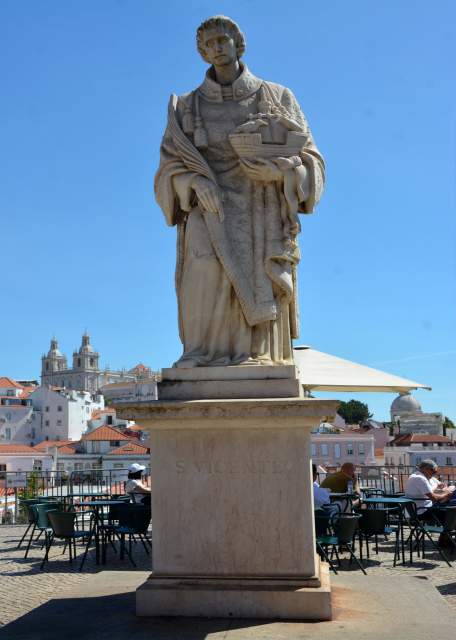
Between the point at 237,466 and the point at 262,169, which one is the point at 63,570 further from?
the point at 262,169

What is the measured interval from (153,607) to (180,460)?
0.97 m

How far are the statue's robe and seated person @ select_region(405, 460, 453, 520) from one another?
497 centimetres

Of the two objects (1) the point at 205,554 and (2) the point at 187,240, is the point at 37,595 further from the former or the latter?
(2) the point at 187,240

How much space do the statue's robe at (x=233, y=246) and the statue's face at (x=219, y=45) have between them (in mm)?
196

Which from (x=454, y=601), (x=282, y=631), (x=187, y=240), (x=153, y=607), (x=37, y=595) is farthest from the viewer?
(x=37, y=595)

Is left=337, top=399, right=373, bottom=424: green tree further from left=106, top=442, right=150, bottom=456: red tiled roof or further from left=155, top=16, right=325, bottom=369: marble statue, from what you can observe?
left=155, top=16, right=325, bottom=369: marble statue

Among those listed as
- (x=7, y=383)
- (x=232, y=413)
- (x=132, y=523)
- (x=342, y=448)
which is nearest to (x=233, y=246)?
(x=232, y=413)

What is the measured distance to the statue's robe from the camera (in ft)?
16.8

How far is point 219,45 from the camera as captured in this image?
17.9ft

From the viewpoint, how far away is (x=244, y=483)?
4.62 m

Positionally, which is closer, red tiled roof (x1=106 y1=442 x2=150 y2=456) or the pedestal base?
the pedestal base

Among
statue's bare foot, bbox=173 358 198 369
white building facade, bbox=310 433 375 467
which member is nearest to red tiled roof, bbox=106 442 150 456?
white building facade, bbox=310 433 375 467

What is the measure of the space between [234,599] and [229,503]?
61cm

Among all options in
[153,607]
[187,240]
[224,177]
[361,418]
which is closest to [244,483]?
[153,607]
